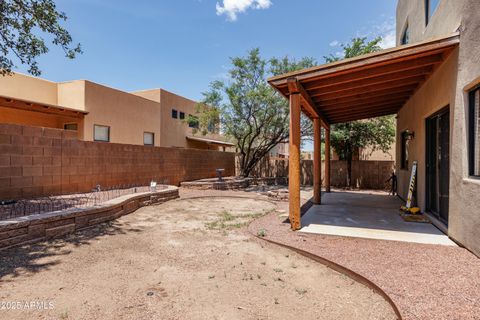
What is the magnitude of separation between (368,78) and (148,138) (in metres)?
14.4

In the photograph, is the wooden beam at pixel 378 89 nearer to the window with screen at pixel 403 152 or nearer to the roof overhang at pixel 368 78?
the roof overhang at pixel 368 78

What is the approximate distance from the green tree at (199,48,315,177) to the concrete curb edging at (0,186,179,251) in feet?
25.9

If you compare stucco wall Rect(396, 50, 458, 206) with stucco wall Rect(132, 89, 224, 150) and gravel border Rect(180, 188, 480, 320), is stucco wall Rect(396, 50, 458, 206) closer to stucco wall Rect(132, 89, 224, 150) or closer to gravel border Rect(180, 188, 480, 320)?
gravel border Rect(180, 188, 480, 320)

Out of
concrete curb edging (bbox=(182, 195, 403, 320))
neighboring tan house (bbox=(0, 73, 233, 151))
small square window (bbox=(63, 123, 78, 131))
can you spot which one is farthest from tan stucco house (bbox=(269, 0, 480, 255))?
small square window (bbox=(63, 123, 78, 131))

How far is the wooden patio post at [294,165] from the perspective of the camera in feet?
17.1

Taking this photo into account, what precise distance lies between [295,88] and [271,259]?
3157mm

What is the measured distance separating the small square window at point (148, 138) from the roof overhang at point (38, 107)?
4.31 metres

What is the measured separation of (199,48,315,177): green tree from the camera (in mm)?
12711

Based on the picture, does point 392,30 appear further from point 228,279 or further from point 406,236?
point 228,279

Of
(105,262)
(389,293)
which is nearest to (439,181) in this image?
(389,293)

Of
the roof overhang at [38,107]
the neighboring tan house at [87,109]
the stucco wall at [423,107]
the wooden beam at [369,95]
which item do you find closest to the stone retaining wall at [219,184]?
the neighboring tan house at [87,109]

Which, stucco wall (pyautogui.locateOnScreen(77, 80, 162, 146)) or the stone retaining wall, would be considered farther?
stucco wall (pyautogui.locateOnScreen(77, 80, 162, 146))

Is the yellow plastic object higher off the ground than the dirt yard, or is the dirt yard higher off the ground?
the yellow plastic object

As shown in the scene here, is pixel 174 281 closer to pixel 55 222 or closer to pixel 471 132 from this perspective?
pixel 55 222
